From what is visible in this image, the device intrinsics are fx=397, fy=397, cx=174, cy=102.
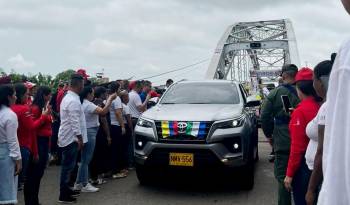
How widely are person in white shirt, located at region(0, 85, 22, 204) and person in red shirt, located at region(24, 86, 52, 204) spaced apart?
0.94m

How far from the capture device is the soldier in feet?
12.4

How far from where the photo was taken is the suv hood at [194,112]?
5.72m

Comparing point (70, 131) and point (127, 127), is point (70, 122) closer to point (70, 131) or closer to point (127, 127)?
point (70, 131)

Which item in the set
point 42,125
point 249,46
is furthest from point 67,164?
point 249,46

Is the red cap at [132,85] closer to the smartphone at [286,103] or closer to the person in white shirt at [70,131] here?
the person in white shirt at [70,131]

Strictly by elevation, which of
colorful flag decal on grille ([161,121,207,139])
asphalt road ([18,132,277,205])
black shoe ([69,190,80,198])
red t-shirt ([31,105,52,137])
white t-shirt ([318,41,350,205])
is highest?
white t-shirt ([318,41,350,205])

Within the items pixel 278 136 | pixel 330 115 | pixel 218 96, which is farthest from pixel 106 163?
pixel 330 115

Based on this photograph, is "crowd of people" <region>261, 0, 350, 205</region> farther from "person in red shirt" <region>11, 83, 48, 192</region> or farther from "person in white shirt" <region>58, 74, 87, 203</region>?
"person in red shirt" <region>11, 83, 48, 192</region>

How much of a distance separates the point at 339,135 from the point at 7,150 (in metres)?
3.69

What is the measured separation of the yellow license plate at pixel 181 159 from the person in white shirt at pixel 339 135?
4422mm

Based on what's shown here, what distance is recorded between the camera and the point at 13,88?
4.29 meters

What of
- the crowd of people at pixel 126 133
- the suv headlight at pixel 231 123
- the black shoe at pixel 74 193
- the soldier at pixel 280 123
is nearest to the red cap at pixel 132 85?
the crowd of people at pixel 126 133

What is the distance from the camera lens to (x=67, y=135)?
5.38 metres

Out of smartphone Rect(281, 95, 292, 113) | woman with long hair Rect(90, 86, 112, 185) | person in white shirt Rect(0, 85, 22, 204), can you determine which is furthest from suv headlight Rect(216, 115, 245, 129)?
person in white shirt Rect(0, 85, 22, 204)
